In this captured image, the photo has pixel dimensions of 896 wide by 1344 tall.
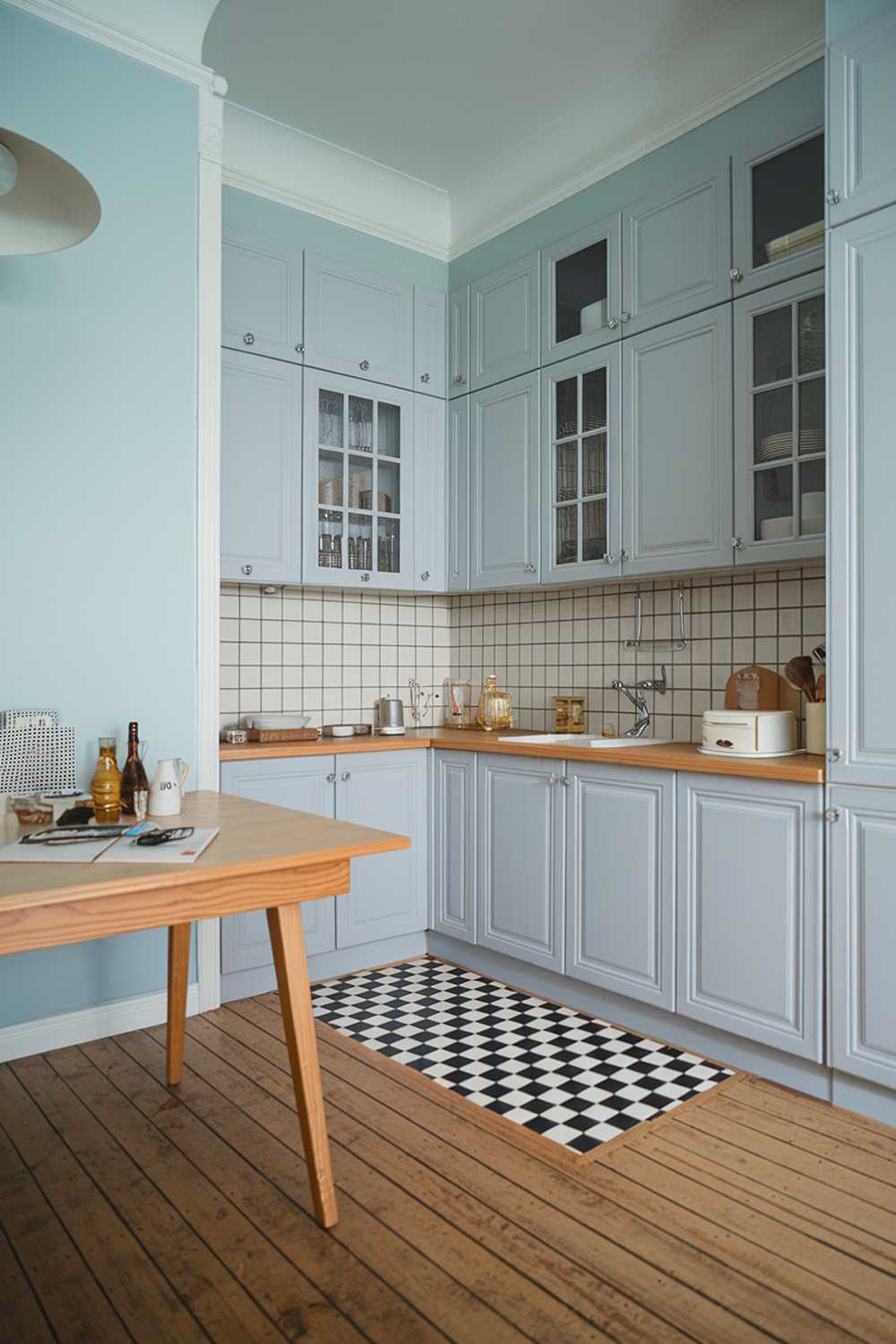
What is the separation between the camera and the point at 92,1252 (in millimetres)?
1687

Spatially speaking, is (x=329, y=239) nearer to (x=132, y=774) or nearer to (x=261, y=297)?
(x=261, y=297)

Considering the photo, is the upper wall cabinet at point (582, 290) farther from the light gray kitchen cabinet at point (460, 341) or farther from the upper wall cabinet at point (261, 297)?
the upper wall cabinet at point (261, 297)

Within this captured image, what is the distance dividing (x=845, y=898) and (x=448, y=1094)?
3.63 ft

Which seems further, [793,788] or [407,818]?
[407,818]

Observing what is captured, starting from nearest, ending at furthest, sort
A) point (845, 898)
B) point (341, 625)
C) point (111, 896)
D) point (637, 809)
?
1. point (111, 896)
2. point (845, 898)
3. point (637, 809)
4. point (341, 625)

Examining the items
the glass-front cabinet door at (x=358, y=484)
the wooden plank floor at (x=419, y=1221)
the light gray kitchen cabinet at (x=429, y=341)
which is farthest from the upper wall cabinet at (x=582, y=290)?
the wooden plank floor at (x=419, y=1221)

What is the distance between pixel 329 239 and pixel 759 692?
2394mm

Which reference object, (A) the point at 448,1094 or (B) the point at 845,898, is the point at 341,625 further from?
(B) the point at 845,898

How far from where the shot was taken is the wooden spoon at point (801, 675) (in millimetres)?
2666

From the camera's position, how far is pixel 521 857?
126 inches

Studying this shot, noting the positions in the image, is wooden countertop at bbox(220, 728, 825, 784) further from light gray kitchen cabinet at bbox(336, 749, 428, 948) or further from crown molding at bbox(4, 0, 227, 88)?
crown molding at bbox(4, 0, 227, 88)

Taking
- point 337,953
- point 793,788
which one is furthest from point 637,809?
point 337,953

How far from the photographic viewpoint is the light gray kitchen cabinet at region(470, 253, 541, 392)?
3.54m

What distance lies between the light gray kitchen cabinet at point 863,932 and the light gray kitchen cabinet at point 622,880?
513 mm
